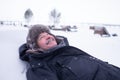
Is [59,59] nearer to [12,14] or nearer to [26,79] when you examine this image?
[26,79]

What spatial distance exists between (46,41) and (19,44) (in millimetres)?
357

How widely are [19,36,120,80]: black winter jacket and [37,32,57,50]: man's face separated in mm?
103

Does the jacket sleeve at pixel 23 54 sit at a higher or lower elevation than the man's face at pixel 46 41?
lower

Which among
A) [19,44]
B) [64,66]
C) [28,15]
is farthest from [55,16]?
[64,66]

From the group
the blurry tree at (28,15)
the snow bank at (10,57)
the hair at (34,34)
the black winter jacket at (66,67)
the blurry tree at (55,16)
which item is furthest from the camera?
the blurry tree at (55,16)

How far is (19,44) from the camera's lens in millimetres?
1543

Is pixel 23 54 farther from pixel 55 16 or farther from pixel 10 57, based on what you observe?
pixel 55 16

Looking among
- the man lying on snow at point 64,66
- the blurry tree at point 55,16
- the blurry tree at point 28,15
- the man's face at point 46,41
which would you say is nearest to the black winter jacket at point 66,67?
the man lying on snow at point 64,66

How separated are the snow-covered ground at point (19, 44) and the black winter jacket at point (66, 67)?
0.14 metres

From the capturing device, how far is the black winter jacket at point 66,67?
1045mm

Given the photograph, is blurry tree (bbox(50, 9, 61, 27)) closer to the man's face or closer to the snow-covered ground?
the snow-covered ground

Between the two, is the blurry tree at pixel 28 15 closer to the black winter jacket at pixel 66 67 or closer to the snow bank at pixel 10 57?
the snow bank at pixel 10 57

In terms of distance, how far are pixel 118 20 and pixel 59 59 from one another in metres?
1.90

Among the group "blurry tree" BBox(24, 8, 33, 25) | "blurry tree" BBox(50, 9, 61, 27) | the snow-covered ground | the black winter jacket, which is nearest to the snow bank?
the snow-covered ground
